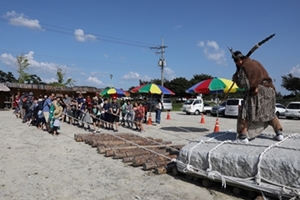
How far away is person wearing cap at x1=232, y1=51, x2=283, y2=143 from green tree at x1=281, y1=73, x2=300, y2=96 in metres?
47.4

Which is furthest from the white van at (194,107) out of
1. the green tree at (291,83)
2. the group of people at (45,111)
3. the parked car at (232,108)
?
the green tree at (291,83)

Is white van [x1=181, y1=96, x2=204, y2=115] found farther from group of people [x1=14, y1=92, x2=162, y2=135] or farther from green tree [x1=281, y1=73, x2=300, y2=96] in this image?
green tree [x1=281, y1=73, x2=300, y2=96]

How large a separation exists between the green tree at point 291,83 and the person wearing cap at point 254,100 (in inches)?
1866

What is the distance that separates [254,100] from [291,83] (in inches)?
1924

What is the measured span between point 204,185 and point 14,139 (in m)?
7.50

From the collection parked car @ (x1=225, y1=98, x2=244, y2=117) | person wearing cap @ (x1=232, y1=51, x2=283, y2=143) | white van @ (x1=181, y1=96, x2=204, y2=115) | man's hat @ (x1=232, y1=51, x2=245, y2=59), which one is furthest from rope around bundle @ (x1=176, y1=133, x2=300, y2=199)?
white van @ (x1=181, y1=96, x2=204, y2=115)

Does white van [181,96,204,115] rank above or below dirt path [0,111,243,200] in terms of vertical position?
above

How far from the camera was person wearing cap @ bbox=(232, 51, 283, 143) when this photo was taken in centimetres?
526

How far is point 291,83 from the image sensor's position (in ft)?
159

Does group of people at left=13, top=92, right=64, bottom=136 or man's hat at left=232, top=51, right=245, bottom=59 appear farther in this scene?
group of people at left=13, top=92, right=64, bottom=136

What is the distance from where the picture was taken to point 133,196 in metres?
4.71

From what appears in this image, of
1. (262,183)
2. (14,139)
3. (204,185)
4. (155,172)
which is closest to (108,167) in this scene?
(155,172)

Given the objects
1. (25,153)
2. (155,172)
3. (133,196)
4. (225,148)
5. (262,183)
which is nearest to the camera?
(262,183)

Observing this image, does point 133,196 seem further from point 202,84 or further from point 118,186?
point 202,84
